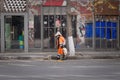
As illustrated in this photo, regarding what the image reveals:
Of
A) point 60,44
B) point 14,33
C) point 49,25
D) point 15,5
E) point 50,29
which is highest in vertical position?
point 15,5

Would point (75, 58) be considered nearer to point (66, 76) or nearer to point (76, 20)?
point (76, 20)

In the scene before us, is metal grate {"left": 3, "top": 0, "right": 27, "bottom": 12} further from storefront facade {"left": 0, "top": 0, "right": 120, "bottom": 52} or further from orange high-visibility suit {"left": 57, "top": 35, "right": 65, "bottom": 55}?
orange high-visibility suit {"left": 57, "top": 35, "right": 65, "bottom": 55}

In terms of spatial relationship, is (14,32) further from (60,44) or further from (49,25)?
(60,44)

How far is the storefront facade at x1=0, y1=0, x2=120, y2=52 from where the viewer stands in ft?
107

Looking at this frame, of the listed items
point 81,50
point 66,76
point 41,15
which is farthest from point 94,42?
point 66,76

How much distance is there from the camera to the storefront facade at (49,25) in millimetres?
32750

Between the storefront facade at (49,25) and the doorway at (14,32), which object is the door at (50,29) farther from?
the doorway at (14,32)

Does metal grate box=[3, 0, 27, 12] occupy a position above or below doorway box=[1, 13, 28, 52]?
above

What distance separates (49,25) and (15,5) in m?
3.18

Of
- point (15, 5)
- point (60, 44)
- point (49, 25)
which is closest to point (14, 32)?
point (15, 5)

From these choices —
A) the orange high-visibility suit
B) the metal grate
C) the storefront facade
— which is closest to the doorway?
the storefront facade

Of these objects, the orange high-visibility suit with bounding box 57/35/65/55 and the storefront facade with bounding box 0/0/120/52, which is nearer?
the orange high-visibility suit with bounding box 57/35/65/55

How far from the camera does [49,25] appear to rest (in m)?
33.0

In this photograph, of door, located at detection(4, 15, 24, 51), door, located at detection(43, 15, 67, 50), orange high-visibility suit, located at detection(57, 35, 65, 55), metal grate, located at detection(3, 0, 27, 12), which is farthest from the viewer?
door, located at detection(43, 15, 67, 50)
